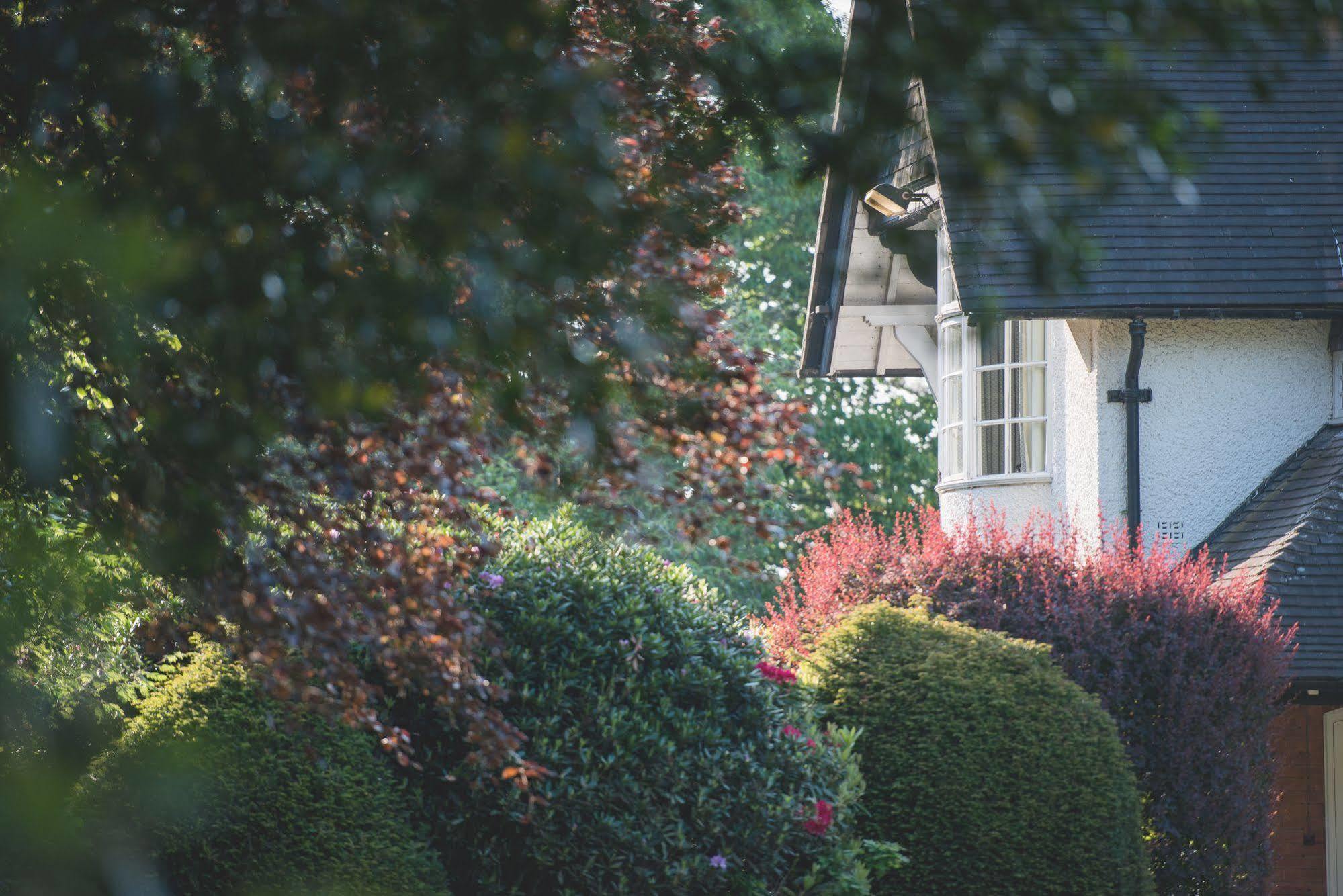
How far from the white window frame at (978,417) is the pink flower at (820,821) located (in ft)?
26.2

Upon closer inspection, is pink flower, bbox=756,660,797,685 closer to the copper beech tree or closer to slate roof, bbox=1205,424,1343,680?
the copper beech tree

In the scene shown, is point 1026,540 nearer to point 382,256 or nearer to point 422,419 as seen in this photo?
point 422,419

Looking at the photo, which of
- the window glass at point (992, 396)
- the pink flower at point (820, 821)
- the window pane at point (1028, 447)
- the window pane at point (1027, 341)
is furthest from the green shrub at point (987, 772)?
the window pane at point (1027, 341)

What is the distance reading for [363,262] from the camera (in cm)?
295

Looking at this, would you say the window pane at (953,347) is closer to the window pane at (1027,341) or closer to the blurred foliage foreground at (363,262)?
the window pane at (1027,341)

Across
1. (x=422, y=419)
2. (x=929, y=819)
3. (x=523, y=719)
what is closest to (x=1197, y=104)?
(x=422, y=419)

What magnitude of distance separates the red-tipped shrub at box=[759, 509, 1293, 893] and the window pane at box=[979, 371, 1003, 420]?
4.02m

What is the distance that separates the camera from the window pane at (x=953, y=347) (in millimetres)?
15203

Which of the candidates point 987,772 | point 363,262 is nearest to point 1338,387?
point 987,772

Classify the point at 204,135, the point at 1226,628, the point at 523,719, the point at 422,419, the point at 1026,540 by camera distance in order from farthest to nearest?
the point at 1026,540 → the point at 1226,628 → the point at 523,719 → the point at 422,419 → the point at 204,135

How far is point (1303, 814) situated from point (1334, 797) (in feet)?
1.03

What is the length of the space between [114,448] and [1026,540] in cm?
911

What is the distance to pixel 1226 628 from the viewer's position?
10.7 meters

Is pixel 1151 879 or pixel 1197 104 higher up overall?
pixel 1197 104
